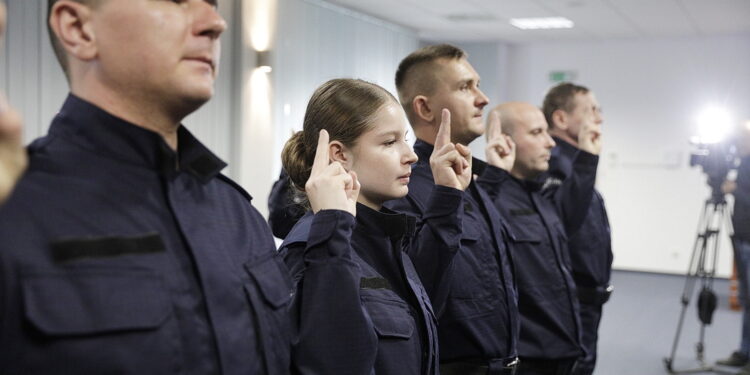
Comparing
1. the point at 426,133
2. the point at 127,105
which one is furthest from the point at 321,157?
the point at 426,133

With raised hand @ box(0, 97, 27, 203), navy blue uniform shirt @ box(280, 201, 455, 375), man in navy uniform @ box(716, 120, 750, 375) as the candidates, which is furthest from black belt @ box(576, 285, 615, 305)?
raised hand @ box(0, 97, 27, 203)

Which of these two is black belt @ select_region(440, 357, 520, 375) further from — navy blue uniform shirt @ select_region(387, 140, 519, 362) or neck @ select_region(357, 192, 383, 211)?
neck @ select_region(357, 192, 383, 211)

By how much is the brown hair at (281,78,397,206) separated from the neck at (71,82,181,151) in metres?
0.68

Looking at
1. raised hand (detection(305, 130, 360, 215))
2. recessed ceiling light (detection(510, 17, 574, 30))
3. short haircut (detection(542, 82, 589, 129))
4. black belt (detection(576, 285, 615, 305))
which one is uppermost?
recessed ceiling light (detection(510, 17, 574, 30))

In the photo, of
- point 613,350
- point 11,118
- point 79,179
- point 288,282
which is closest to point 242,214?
point 288,282

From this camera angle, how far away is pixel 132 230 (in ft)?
2.91

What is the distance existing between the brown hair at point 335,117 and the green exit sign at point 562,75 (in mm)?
8124

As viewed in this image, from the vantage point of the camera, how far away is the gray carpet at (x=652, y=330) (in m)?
4.95

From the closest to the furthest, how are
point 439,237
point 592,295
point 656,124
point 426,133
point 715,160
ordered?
point 439,237 → point 426,133 → point 592,295 → point 715,160 → point 656,124

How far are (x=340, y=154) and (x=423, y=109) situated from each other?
0.74m

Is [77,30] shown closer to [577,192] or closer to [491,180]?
[491,180]

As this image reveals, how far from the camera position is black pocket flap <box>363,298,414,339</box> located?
145 cm

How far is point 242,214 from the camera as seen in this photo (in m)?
1.10

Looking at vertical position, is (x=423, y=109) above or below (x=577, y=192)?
above
